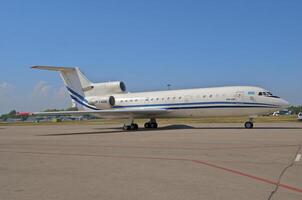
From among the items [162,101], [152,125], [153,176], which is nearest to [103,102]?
[152,125]

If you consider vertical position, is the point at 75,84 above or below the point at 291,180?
above

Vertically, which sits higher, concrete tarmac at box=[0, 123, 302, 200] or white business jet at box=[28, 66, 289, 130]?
white business jet at box=[28, 66, 289, 130]

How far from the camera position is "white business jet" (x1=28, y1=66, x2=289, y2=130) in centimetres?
2798

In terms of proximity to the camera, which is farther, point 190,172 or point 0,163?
point 0,163

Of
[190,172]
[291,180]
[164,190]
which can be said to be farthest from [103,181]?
[291,180]

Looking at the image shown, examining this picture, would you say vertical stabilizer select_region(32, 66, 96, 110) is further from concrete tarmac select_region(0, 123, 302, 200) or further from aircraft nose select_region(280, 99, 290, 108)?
concrete tarmac select_region(0, 123, 302, 200)

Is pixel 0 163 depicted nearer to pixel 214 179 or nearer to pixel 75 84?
pixel 214 179

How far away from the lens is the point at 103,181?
782cm

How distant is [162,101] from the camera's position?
107 feet

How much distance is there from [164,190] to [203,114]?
78.2 ft

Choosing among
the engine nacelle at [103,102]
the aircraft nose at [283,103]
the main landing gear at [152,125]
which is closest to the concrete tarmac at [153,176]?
the aircraft nose at [283,103]

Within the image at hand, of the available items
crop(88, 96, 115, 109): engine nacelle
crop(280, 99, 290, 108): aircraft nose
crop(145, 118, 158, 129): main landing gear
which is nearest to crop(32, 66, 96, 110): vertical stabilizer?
crop(88, 96, 115, 109): engine nacelle

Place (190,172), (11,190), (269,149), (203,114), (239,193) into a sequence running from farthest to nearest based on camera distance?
(203,114) < (269,149) < (190,172) < (11,190) < (239,193)

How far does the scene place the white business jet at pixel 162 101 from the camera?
91.8ft
